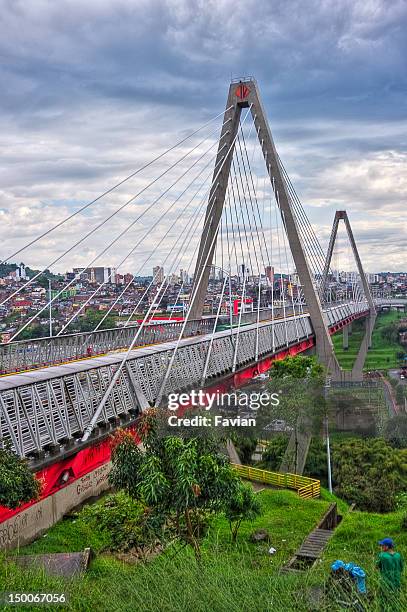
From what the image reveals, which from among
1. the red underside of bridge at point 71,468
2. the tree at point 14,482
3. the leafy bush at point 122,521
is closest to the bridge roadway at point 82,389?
the red underside of bridge at point 71,468

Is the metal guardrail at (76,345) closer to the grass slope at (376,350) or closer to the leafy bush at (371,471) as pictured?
the leafy bush at (371,471)

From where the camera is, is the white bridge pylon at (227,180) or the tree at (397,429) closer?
the tree at (397,429)

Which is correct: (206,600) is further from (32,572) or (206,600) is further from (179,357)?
(179,357)

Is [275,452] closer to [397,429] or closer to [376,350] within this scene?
[397,429]

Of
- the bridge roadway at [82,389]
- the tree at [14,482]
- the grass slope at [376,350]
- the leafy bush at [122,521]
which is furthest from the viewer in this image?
the grass slope at [376,350]

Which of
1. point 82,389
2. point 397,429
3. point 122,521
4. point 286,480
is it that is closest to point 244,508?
point 122,521

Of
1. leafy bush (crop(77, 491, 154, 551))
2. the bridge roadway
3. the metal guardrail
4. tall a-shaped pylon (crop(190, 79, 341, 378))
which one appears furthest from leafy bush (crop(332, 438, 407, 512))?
tall a-shaped pylon (crop(190, 79, 341, 378))

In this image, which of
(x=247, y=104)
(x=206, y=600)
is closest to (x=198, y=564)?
(x=206, y=600)
